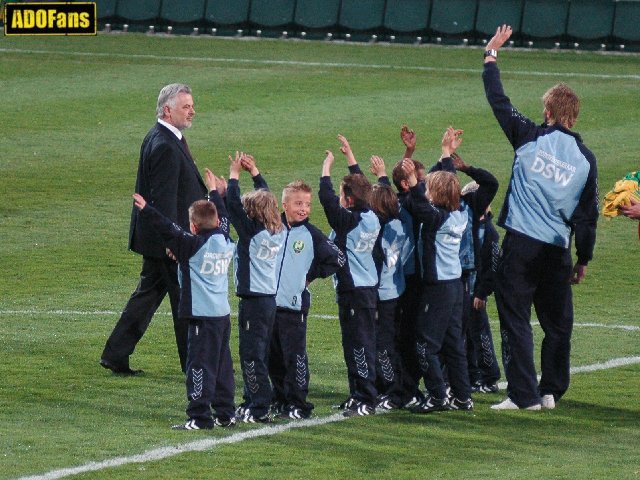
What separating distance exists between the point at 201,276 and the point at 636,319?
15.6ft

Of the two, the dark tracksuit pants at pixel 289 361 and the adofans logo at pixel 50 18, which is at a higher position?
the adofans logo at pixel 50 18

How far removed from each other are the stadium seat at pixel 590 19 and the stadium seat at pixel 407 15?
8.97 feet

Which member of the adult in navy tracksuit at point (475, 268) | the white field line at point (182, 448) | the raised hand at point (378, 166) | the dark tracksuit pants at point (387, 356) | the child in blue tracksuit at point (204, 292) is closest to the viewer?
the white field line at point (182, 448)

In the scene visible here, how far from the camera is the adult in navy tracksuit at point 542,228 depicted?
9422mm

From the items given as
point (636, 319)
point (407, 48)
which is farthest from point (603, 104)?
point (636, 319)

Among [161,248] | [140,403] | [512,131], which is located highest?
[512,131]

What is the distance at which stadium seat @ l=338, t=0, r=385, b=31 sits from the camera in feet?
101

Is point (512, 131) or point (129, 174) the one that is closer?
point (512, 131)

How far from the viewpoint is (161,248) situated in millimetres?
10359

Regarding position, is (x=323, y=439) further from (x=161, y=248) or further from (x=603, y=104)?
(x=603, y=104)

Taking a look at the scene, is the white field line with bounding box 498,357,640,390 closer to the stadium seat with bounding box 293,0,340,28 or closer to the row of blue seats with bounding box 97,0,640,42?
the row of blue seats with bounding box 97,0,640,42

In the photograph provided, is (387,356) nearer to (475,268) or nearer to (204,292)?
(475,268)

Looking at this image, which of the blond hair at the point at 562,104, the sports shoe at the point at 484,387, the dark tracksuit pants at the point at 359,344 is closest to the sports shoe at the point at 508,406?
the sports shoe at the point at 484,387

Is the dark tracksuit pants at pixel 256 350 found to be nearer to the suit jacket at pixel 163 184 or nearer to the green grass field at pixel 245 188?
the green grass field at pixel 245 188
